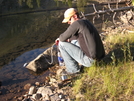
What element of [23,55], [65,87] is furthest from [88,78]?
[23,55]

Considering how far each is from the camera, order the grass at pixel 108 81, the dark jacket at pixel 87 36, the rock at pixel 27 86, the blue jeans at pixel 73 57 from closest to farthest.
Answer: the grass at pixel 108 81 → the dark jacket at pixel 87 36 → the blue jeans at pixel 73 57 → the rock at pixel 27 86

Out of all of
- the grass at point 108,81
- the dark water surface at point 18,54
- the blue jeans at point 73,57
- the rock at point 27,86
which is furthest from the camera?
the dark water surface at point 18,54

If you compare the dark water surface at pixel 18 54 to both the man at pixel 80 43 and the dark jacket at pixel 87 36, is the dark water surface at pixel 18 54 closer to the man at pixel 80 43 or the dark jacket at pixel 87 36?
the man at pixel 80 43

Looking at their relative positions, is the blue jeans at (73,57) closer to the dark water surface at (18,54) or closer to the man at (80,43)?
the man at (80,43)

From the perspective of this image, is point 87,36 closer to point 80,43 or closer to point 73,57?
point 80,43

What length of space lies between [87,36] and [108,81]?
948mm

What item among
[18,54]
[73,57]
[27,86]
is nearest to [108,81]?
[73,57]

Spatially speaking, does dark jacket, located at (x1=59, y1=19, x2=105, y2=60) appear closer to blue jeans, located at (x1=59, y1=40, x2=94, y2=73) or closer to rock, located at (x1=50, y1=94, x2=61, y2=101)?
blue jeans, located at (x1=59, y1=40, x2=94, y2=73)

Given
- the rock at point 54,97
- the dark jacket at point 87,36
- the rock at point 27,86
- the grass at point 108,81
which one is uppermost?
the dark jacket at point 87,36

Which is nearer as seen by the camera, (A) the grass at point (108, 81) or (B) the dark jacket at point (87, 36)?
(A) the grass at point (108, 81)

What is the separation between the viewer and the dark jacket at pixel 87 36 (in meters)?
2.94

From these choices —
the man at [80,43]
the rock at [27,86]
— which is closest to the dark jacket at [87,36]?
the man at [80,43]

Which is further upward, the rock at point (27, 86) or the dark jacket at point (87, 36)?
the dark jacket at point (87, 36)

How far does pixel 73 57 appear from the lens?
3422 mm
